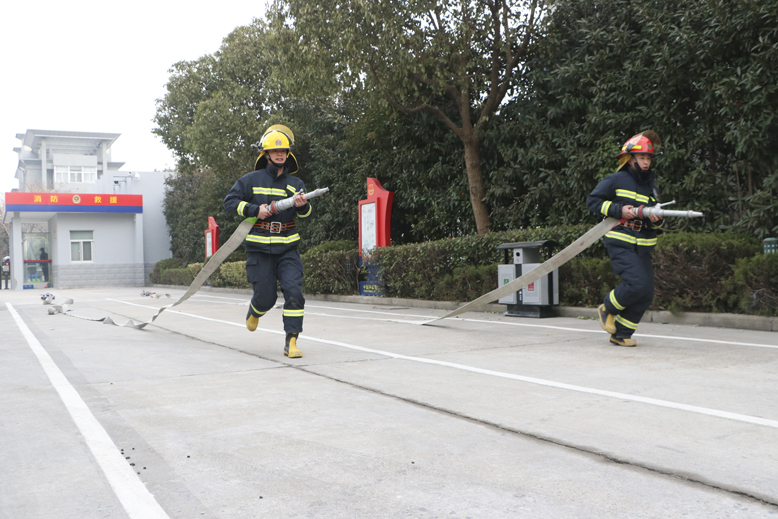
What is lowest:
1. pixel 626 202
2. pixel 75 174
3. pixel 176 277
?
pixel 176 277

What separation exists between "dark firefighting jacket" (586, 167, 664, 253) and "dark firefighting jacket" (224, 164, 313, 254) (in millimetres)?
2885

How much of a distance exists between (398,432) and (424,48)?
11512mm

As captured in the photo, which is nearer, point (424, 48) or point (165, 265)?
point (424, 48)

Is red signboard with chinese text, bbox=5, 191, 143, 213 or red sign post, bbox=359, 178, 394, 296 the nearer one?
red sign post, bbox=359, 178, 394, 296

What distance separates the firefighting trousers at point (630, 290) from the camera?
259 inches

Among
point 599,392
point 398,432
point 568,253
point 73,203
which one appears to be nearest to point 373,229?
point 568,253

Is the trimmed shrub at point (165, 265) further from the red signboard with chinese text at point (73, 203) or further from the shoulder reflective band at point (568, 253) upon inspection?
the shoulder reflective band at point (568, 253)

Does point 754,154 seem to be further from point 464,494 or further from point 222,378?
point 464,494

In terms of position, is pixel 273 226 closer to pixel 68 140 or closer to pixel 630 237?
pixel 630 237

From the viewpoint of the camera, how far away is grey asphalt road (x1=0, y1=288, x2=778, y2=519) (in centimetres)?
271

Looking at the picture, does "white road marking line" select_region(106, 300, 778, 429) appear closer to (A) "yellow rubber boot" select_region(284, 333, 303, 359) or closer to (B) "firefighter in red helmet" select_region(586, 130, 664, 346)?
(A) "yellow rubber boot" select_region(284, 333, 303, 359)

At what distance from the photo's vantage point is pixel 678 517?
8.11ft

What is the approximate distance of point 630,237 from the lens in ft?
22.1

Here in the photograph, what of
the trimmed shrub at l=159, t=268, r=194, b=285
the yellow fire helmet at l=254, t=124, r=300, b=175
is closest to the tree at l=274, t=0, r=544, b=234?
the yellow fire helmet at l=254, t=124, r=300, b=175
